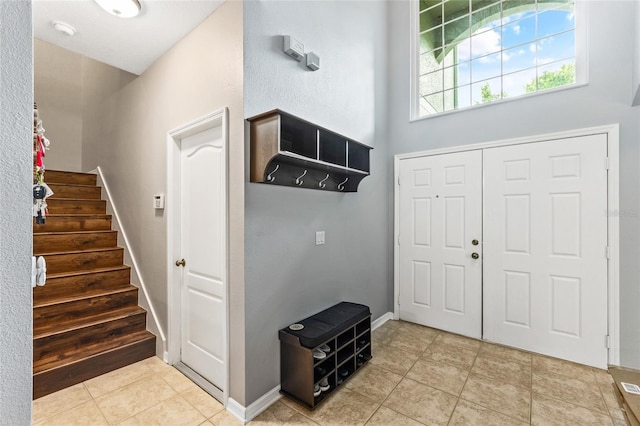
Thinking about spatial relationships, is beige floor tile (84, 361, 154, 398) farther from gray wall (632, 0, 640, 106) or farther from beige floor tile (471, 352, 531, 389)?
gray wall (632, 0, 640, 106)

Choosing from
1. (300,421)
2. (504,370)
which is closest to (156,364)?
(300,421)

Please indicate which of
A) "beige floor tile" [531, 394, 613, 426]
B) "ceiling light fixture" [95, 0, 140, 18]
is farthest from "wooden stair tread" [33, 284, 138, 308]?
"beige floor tile" [531, 394, 613, 426]

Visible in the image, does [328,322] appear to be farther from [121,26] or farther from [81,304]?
[121,26]

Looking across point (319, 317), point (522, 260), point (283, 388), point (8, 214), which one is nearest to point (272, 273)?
point (319, 317)

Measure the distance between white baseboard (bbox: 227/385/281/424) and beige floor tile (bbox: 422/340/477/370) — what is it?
1.48m

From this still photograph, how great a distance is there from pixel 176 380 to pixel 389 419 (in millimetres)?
1652

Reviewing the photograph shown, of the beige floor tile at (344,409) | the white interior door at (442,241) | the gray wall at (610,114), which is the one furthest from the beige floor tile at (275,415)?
the gray wall at (610,114)

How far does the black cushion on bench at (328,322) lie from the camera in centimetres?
202

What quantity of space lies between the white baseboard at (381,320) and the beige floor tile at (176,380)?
193cm

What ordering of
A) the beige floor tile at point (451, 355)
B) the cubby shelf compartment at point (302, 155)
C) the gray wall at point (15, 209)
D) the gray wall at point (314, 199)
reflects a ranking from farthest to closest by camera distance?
1. the beige floor tile at point (451, 355)
2. the gray wall at point (314, 199)
3. the cubby shelf compartment at point (302, 155)
4. the gray wall at point (15, 209)

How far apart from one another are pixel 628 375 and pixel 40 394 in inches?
149

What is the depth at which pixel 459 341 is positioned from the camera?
120 inches

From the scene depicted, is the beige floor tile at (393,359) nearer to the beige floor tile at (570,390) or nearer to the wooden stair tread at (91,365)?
the beige floor tile at (570,390)

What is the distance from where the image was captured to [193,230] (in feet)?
7.95
